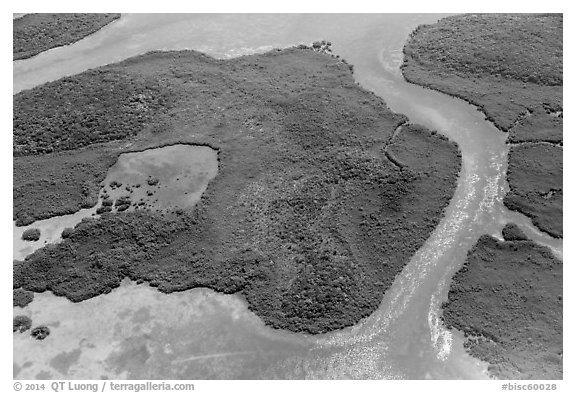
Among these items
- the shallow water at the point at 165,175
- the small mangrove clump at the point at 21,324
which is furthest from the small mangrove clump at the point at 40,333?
the shallow water at the point at 165,175

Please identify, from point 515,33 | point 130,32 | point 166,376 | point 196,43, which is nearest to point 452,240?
point 166,376

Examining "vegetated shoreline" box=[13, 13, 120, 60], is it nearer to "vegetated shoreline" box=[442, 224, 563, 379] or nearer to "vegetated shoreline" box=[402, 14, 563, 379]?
"vegetated shoreline" box=[402, 14, 563, 379]

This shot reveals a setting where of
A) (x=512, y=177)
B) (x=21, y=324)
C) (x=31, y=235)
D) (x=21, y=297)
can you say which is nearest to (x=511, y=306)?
(x=512, y=177)

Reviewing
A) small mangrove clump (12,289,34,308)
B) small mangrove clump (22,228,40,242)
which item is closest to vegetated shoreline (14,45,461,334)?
small mangrove clump (12,289,34,308)

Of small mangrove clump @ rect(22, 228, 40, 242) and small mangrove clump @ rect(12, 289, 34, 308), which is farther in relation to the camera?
small mangrove clump @ rect(22, 228, 40, 242)

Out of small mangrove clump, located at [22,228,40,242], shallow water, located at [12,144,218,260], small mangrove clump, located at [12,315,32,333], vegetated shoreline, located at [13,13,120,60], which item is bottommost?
small mangrove clump, located at [12,315,32,333]

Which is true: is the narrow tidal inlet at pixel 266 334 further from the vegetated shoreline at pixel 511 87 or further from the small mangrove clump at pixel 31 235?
the small mangrove clump at pixel 31 235

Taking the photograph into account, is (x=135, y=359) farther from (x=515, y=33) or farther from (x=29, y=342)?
(x=515, y=33)

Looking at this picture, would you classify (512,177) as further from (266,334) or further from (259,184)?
(266,334)
